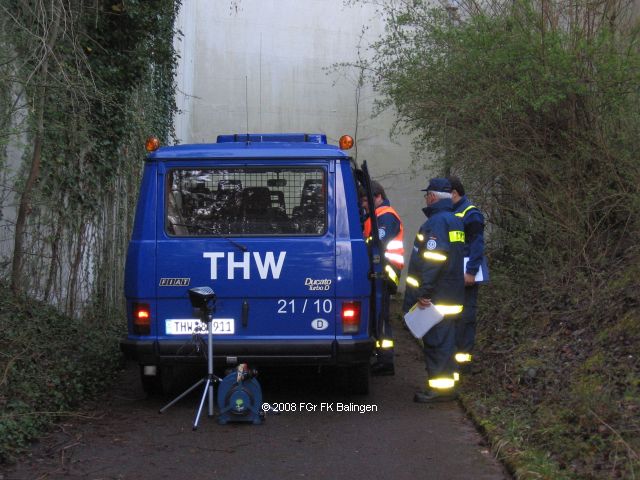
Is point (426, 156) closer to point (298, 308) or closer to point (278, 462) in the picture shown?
point (298, 308)

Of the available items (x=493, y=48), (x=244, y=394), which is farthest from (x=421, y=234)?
(x=493, y=48)

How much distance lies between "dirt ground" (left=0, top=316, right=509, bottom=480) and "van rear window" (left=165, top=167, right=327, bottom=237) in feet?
5.10

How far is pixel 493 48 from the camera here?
991cm

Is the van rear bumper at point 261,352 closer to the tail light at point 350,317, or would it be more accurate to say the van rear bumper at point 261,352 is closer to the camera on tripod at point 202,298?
the tail light at point 350,317

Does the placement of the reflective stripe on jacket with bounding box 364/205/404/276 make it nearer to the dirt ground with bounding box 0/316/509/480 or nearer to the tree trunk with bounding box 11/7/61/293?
the dirt ground with bounding box 0/316/509/480

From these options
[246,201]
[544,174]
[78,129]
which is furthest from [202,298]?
[544,174]

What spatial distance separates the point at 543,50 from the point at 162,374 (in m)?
5.44

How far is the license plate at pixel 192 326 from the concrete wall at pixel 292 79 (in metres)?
11.0

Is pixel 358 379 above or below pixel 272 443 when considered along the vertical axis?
above

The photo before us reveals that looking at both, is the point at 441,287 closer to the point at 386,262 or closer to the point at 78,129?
the point at 386,262

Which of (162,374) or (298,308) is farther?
(162,374)

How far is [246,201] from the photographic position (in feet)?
22.9

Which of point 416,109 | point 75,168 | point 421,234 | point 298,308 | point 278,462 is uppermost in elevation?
point 416,109

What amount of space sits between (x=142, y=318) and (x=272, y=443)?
1.51 meters
